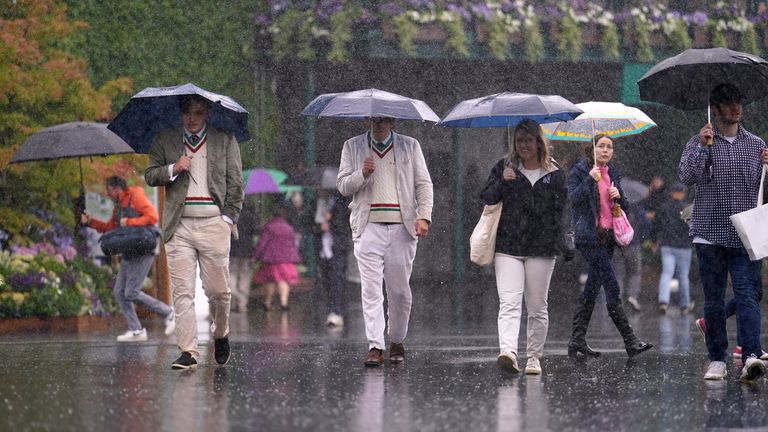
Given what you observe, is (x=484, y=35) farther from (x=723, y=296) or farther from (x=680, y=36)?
(x=723, y=296)

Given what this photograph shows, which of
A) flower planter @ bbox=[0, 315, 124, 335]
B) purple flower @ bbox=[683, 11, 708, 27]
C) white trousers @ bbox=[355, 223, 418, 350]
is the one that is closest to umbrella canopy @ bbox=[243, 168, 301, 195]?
flower planter @ bbox=[0, 315, 124, 335]

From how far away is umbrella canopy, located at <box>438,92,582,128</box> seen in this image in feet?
33.8

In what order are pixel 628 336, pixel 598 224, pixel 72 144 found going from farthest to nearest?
pixel 72 144, pixel 628 336, pixel 598 224

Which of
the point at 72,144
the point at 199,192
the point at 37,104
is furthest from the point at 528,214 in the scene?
the point at 37,104

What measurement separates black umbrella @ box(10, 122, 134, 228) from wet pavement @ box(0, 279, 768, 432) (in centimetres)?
179

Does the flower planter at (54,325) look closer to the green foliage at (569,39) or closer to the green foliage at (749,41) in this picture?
the green foliage at (569,39)

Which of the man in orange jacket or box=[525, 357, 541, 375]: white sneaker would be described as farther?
the man in orange jacket

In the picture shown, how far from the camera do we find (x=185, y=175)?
1023cm

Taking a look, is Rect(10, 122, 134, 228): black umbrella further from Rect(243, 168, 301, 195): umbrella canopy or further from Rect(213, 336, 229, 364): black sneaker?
Rect(243, 168, 301, 195): umbrella canopy

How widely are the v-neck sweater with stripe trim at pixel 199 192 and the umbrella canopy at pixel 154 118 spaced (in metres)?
0.35

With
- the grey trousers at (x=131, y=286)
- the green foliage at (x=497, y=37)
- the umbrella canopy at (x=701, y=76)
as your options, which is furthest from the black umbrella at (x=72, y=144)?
the green foliage at (x=497, y=37)

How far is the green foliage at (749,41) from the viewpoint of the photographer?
22.7m

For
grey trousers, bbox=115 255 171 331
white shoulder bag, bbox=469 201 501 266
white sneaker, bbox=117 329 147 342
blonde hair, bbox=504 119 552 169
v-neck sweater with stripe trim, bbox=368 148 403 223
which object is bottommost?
white sneaker, bbox=117 329 147 342

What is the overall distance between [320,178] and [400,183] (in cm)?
804
